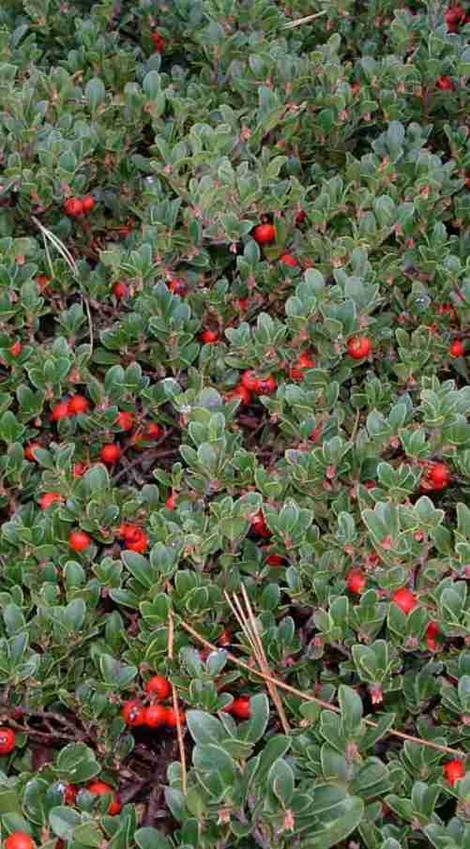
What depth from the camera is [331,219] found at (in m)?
2.59

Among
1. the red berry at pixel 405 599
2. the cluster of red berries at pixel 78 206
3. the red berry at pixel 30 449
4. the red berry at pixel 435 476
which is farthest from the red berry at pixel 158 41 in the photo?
the red berry at pixel 405 599

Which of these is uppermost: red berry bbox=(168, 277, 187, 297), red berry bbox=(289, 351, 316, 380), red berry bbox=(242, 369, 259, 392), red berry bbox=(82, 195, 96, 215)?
red berry bbox=(82, 195, 96, 215)

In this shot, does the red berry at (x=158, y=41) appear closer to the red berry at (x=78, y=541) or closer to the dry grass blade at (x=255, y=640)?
the red berry at (x=78, y=541)

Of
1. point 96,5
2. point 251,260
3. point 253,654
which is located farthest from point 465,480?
point 96,5

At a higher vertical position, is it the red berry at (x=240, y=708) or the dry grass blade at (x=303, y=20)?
the dry grass blade at (x=303, y=20)

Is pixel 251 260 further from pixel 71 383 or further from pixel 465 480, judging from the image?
pixel 465 480

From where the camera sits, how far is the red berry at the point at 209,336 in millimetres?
2400

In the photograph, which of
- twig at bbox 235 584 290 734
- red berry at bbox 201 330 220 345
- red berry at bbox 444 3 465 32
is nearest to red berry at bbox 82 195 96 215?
red berry at bbox 201 330 220 345

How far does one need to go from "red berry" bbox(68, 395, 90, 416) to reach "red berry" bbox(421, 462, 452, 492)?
2.31 ft

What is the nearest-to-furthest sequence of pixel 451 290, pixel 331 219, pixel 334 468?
pixel 334 468
pixel 451 290
pixel 331 219

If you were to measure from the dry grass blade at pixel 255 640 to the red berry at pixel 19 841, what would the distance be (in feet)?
1.43

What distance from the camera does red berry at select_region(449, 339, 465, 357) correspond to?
2.37 metres

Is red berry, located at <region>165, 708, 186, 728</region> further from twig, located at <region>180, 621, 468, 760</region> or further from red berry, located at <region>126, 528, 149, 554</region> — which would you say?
red berry, located at <region>126, 528, 149, 554</region>

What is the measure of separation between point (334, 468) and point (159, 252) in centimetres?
71
